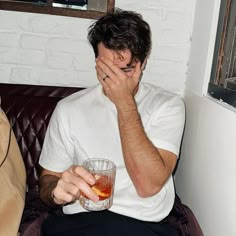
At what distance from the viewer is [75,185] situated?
0.73 m

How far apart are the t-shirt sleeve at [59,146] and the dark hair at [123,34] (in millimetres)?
281

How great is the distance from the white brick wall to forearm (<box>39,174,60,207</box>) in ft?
1.68

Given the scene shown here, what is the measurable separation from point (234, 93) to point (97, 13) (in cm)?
69

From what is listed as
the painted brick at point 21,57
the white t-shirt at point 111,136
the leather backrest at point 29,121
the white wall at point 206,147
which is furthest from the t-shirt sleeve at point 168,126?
the painted brick at point 21,57

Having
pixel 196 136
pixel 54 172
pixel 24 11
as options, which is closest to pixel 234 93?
pixel 196 136

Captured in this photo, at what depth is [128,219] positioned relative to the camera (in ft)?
3.38

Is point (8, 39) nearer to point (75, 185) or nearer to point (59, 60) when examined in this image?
point (59, 60)

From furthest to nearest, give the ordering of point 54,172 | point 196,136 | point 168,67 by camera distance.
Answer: point 168,67, point 196,136, point 54,172

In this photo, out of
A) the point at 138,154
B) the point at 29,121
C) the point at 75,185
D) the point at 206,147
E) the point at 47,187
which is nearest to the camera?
the point at 75,185

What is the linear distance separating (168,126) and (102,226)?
1.25 ft

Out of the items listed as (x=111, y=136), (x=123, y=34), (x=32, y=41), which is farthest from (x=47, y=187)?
(x=32, y=41)

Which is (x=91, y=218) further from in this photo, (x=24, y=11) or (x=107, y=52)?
(x=24, y=11)

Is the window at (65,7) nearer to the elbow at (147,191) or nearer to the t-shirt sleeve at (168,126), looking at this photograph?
the t-shirt sleeve at (168,126)

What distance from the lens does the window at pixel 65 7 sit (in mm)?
1342
